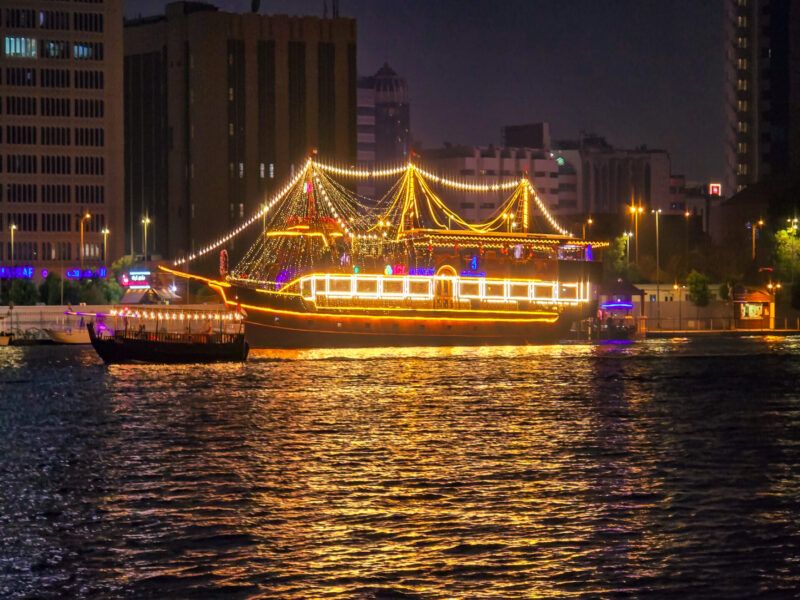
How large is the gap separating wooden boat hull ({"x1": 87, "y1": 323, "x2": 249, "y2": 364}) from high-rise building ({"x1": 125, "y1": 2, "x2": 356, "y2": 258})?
303ft

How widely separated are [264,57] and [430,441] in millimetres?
141811

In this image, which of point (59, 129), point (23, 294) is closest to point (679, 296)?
point (23, 294)

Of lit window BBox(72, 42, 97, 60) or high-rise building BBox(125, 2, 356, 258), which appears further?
high-rise building BBox(125, 2, 356, 258)

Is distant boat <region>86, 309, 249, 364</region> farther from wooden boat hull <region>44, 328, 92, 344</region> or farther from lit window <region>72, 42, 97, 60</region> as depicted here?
lit window <region>72, 42, 97, 60</region>

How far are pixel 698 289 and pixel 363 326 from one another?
35988 millimetres

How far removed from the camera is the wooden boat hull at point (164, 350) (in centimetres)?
9225

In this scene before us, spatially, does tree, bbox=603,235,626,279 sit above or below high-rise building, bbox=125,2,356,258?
below

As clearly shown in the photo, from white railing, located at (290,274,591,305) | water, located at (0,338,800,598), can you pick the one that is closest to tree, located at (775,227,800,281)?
white railing, located at (290,274,591,305)

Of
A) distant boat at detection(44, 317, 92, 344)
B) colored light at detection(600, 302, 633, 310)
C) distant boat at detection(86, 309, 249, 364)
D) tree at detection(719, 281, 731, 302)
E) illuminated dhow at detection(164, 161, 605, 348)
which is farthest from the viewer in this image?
tree at detection(719, 281, 731, 302)

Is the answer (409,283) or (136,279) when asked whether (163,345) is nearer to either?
(409,283)

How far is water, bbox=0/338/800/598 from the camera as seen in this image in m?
30.5

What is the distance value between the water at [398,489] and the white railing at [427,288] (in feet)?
88.3

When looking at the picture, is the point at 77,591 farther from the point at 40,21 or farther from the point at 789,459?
the point at 40,21

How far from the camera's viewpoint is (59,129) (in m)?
172
